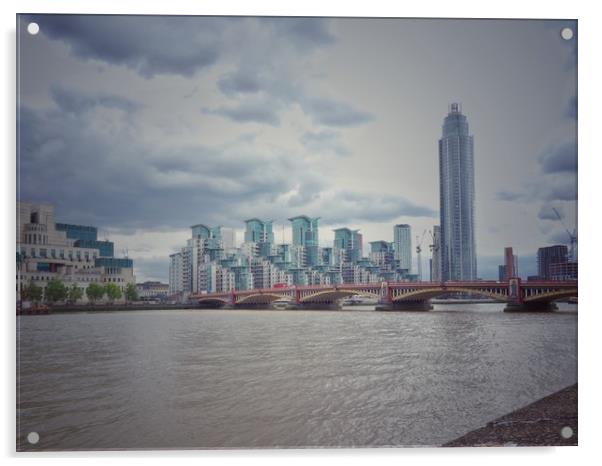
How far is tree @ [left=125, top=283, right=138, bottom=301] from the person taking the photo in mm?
4102

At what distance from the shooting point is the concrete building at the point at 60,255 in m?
3.67

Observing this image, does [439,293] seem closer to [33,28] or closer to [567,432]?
[567,432]

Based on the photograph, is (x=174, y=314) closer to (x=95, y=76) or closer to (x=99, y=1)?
(x=95, y=76)

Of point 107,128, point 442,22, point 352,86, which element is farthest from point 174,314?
point 442,22

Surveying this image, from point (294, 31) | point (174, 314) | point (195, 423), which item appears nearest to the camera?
point (195, 423)

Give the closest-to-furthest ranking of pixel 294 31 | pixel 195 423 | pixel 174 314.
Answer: pixel 195 423 → pixel 294 31 → pixel 174 314

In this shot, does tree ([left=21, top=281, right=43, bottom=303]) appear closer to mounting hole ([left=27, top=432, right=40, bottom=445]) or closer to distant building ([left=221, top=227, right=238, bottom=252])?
mounting hole ([left=27, top=432, right=40, bottom=445])

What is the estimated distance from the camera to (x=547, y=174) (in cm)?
389

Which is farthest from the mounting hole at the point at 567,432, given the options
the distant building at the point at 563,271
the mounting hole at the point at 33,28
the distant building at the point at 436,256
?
the mounting hole at the point at 33,28

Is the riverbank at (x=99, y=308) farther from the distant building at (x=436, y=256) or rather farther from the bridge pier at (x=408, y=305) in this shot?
the distant building at (x=436, y=256)

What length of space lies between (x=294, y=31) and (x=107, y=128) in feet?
5.18

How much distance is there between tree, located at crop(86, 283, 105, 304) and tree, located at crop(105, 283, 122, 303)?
4 centimetres

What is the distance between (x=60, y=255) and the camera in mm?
3773

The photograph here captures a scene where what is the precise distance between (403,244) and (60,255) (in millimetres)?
2640
